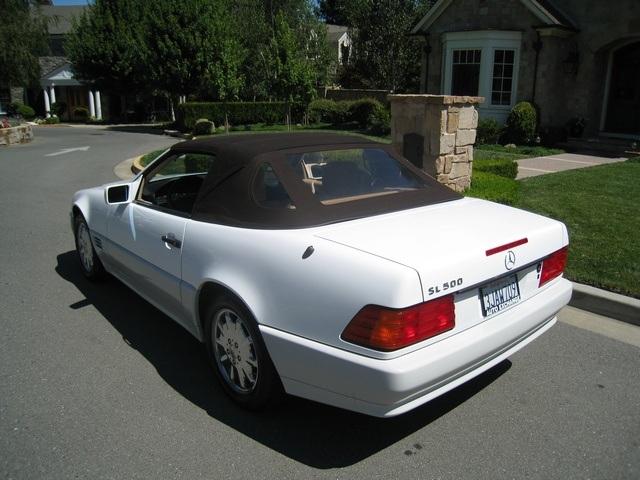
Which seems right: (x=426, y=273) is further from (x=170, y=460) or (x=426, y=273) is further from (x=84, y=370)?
(x=84, y=370)

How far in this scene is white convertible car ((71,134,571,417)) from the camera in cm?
255

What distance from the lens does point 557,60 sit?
693 inches

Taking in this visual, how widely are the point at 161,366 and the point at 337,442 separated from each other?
4.84ft

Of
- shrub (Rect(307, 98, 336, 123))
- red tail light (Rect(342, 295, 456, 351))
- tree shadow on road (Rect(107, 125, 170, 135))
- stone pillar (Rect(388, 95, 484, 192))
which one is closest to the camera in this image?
red tail light (Rect(342, 295, 456, 351))

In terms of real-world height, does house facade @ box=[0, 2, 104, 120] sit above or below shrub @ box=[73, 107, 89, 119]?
above

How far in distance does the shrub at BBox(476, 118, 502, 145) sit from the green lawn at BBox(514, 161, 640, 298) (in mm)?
5446

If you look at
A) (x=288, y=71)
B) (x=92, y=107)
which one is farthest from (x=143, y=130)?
(x=92, y=107)

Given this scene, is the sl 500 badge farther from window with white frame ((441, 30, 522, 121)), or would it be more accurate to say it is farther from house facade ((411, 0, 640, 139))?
window with white frame ((441, 30, 522, 121))

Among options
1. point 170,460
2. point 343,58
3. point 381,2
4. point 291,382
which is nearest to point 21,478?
point 170,460

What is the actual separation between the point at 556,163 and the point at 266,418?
1265 cm

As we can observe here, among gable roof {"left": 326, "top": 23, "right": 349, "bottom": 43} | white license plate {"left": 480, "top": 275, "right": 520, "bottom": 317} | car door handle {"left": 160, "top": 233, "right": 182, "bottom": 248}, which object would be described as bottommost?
white license plate {"left": 480, "top": 275, "right": 520, "bottom": 317}

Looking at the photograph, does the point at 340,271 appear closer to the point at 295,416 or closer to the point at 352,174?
the point at 295,416

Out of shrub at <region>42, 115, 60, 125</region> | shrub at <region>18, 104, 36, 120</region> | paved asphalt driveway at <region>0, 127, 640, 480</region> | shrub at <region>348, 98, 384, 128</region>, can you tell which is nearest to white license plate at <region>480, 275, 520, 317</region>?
paved asphalt driveway at <region>0, 127, 640, 480</region>

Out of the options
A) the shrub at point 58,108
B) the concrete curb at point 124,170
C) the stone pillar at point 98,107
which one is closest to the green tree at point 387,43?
the stone pillar at point 98,107
